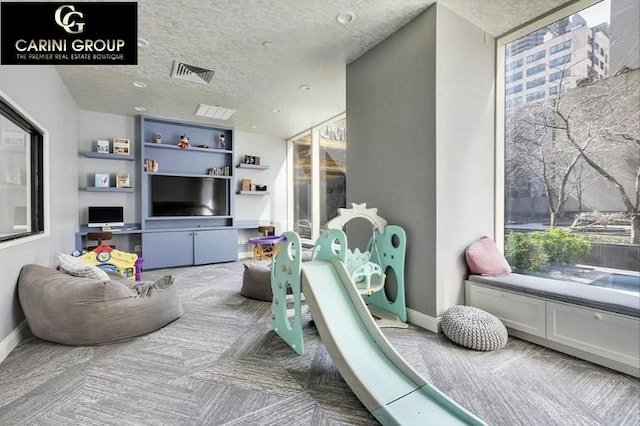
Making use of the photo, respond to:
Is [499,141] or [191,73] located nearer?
[499,141]

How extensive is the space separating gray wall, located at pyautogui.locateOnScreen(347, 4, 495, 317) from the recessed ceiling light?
0.50 meters

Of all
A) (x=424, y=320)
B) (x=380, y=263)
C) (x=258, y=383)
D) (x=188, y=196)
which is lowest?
(x=258, y=383)

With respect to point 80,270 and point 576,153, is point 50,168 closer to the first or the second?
point 80,270

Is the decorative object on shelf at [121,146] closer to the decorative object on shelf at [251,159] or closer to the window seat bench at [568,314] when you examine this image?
the decorative object on shelf at [251,159]

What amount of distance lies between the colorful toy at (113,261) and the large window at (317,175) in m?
3.14

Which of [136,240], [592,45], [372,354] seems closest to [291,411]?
[372,354]

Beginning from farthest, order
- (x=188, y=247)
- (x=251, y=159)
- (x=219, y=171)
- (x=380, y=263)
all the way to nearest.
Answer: (x=251, y=159)
(x=219, y=171)
(x=188, y=247)
(x=380, y=263)

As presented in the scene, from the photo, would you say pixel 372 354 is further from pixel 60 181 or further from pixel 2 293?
pixel 60 181

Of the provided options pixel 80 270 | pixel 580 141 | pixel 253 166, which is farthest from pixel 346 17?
pixel 253 166

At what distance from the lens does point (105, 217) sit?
488cm

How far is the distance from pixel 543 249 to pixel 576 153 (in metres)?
0.85

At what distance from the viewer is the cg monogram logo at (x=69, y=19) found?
2316mm

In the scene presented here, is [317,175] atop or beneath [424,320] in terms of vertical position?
atop

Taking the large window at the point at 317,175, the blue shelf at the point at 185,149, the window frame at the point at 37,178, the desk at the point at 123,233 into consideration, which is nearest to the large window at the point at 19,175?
the window frame at the point at 37,178
